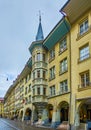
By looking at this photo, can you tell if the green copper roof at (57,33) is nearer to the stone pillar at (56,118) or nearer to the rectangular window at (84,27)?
the rectangular window at (84,27)

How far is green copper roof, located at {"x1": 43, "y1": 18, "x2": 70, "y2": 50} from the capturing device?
3877 centimetres

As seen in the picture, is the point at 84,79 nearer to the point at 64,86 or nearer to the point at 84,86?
the point at 84,86

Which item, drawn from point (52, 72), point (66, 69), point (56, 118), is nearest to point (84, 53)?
point (66, 69)

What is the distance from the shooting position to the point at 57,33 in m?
42.4

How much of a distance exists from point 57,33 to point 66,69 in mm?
5685

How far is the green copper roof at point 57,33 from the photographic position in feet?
127

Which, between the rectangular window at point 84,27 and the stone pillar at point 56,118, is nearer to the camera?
the rectangular window at point 84,27

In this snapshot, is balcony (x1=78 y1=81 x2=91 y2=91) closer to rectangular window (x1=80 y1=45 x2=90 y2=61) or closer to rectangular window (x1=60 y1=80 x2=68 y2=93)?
rectangular window (x1=80 y1=45 x2=90 y2=61)

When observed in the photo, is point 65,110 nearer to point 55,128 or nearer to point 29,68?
point 55,128

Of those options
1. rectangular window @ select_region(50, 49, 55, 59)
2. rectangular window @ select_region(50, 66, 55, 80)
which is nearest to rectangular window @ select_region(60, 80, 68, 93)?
rectangular window @ select_region(50, 66, 55, 80)

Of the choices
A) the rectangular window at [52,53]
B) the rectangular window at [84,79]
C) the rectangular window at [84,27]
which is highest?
the rectangular window at [84,27]

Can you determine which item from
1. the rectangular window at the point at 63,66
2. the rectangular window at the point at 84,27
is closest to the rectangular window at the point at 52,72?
the rectangular window at the point at 63,66

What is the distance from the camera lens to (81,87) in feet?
112

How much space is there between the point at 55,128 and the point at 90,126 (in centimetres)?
912
